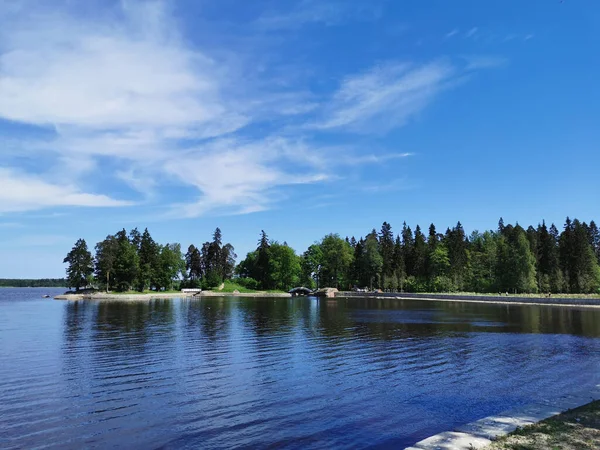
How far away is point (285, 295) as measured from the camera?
165 m

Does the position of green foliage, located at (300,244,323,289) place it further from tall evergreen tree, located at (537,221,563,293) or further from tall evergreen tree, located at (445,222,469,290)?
tall evergreen tree, located at (537,221,563,293)

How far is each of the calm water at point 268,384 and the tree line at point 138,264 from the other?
105 metres

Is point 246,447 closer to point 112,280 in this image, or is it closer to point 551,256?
point 551,256

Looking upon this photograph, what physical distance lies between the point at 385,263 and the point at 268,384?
14865 centimetres

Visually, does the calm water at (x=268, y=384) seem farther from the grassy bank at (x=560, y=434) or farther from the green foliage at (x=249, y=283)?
the green foliage at (x=249, y=283)

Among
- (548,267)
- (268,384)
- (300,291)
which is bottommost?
(300,291)

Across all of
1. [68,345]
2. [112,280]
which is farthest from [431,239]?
[68,345]

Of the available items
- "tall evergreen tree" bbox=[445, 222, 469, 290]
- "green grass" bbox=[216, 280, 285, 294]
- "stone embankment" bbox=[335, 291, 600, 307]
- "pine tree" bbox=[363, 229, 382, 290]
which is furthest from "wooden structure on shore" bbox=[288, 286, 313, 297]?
"tall evergreen tree" bbox=[445, 222, 469, 290]

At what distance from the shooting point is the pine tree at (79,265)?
155 metres

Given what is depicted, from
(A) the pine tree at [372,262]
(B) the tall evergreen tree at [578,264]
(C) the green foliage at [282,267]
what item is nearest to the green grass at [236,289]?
(C) the green foliage at [282,267]

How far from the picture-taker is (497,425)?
13.5 m

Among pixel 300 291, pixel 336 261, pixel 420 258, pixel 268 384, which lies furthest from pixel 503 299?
pixel 268 384

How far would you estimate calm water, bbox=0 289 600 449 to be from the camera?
15.1 m

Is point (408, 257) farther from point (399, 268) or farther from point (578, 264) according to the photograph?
point (578, 264)
